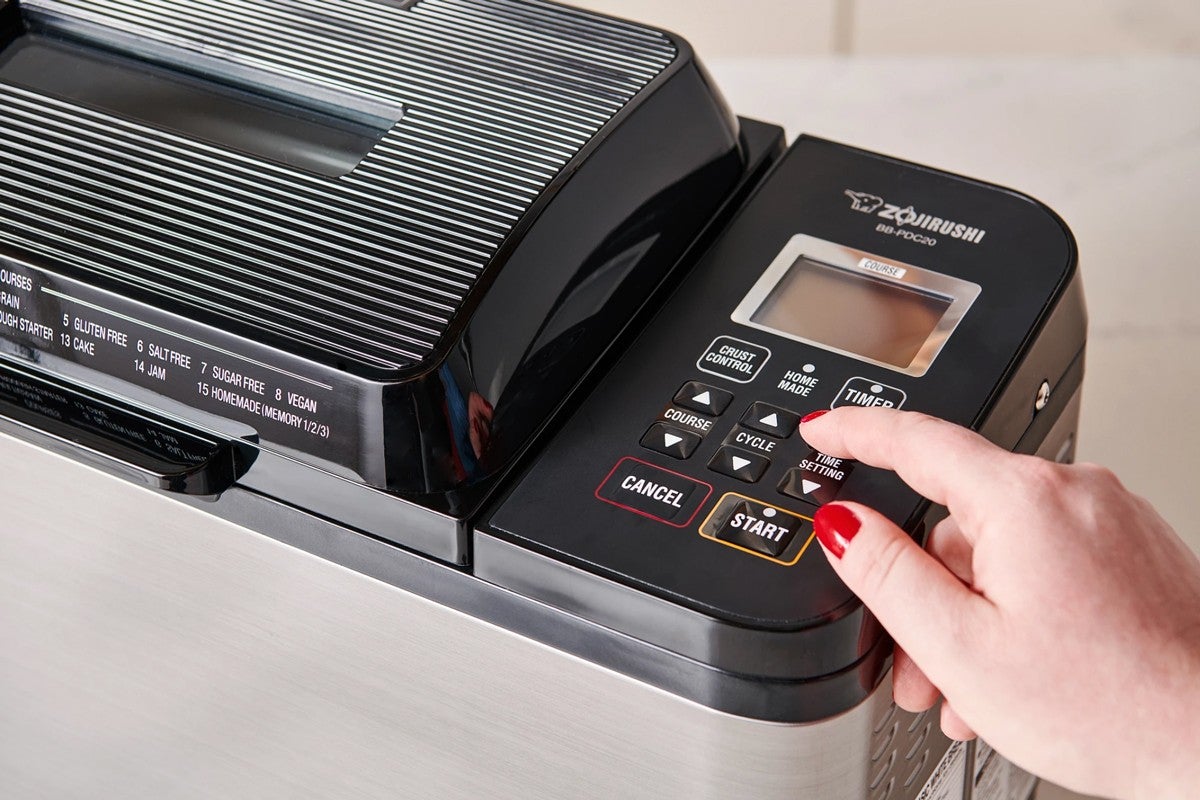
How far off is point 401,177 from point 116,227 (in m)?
0.10

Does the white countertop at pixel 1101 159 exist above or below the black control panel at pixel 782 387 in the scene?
below

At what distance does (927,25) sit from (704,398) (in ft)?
2.24

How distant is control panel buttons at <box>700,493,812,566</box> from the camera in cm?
42

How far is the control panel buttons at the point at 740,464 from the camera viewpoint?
1.47 ft

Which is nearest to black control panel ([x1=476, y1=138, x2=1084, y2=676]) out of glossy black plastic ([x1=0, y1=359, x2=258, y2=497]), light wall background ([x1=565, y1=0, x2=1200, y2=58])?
glossy black plastic ([x1=0, y1=359, x2=258, y2=497])

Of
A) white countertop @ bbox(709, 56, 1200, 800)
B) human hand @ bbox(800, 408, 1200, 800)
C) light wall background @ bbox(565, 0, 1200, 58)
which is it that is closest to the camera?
human hand @ bbox(800, 408, 1200, 800)

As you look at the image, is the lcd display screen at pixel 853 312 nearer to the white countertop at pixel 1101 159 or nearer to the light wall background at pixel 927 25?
the white countertop at pixel 1101 159

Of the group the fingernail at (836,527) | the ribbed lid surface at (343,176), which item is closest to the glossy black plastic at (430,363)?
the ribbed lid surface at (343,176)

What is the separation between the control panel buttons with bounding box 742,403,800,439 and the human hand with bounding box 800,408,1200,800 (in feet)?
0.16

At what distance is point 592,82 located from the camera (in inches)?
21.4

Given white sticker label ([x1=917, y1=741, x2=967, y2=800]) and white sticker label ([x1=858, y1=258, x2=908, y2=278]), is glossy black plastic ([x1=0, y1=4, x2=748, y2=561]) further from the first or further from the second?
white sticker label ([x1=917, y1=741, x2=967, y2=800])

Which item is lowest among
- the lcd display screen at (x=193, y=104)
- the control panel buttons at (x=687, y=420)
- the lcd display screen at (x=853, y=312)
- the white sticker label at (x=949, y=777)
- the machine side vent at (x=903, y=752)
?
the white sticker label at (x=949, y=777)

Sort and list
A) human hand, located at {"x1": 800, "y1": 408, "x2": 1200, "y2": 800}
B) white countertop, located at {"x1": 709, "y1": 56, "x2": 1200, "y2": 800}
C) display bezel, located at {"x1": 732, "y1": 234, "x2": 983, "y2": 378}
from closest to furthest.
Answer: human hand, located at {"x1": 800, "y1": 408, "x2": 1200, "y2": 800}, display bezel, located at {"x1": 732, "y1": 234, "x2": 983, "y2": 378}, white countertop, located at {"x1": 709, "y1": 56, "x2": 1200, "y2": 800}

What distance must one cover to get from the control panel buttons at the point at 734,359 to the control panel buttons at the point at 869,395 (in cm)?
3
